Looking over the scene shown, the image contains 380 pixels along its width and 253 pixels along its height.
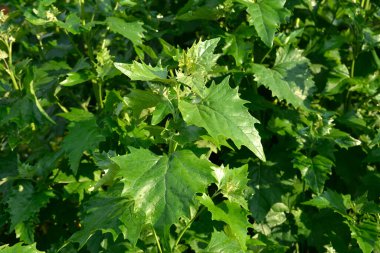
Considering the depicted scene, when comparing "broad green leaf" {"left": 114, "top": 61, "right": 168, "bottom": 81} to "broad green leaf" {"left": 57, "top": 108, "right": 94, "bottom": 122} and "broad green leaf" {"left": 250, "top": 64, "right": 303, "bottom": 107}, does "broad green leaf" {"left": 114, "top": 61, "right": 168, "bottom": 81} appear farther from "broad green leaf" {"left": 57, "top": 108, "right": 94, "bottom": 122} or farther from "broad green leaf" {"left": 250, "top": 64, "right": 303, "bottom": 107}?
"broad green leaf" {"left": 250, "top": 64, "right": 303, "bottom": 107}

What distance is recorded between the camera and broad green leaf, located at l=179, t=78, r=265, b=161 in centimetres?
190

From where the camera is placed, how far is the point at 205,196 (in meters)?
2.26

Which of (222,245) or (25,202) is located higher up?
(222,245)

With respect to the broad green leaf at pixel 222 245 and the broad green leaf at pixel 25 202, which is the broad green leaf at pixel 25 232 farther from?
the broad green leaf at pixel 222 245

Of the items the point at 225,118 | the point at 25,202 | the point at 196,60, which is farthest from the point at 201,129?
the point at 25,202

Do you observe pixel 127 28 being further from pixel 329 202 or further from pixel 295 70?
pixel 329 202

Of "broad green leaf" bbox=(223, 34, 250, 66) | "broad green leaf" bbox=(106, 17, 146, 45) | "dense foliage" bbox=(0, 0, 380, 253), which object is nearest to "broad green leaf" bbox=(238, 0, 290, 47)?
"dense foliage" bbox=(0, 0, 380, 253)

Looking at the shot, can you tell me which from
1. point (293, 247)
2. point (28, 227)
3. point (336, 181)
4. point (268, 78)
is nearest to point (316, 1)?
point (268, 78)

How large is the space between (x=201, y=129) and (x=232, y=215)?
0.44m

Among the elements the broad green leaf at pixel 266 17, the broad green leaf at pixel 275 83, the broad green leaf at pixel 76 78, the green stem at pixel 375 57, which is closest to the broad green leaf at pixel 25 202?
the broad green leaf at pixel 76 78

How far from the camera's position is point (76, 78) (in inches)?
112

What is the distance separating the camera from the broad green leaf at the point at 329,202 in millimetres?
2677

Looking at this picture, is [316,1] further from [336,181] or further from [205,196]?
[205,196]

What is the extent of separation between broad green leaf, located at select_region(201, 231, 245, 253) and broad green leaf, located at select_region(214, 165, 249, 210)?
0.75 feet
